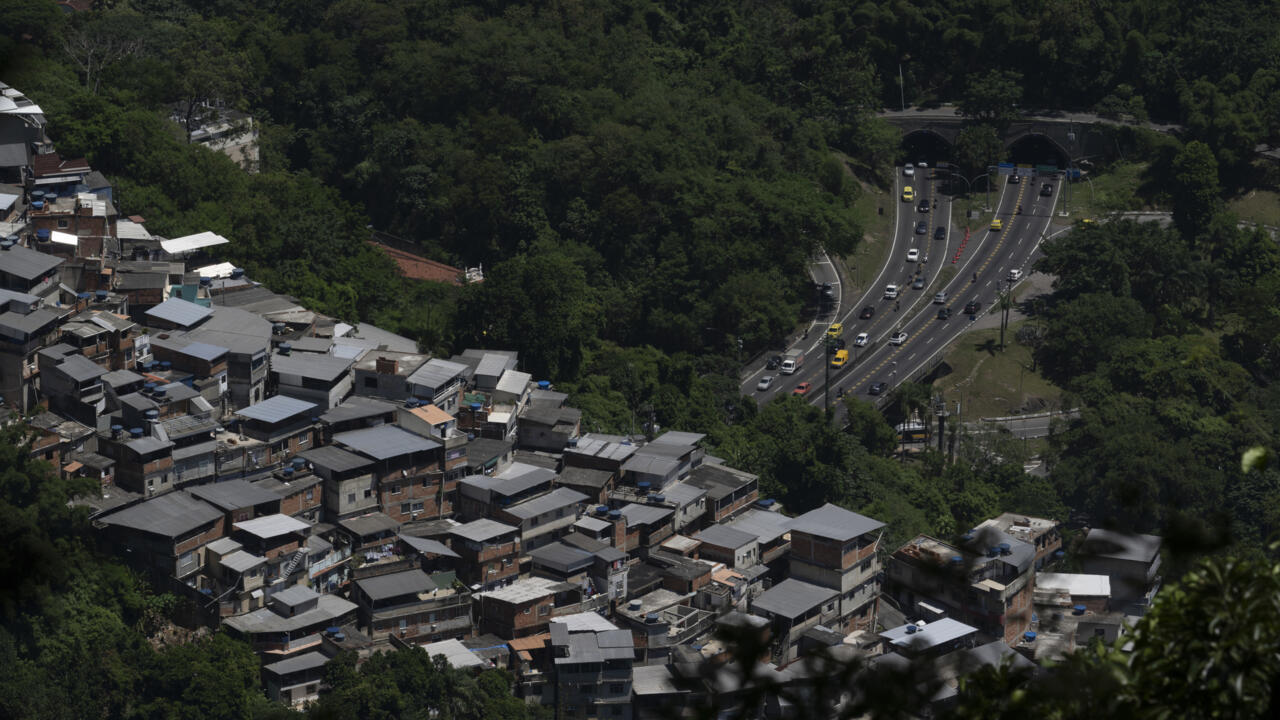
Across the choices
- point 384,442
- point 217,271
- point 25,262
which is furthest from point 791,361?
point 25,262

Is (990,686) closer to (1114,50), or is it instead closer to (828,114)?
(828,114)

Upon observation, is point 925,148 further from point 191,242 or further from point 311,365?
point 311,365

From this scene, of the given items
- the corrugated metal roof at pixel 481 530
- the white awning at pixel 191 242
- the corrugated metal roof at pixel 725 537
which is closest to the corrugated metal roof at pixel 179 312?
the white awning at pixel 191 242

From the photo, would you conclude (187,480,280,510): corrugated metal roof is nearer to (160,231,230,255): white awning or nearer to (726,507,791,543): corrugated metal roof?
(160,231,230,255): white awning

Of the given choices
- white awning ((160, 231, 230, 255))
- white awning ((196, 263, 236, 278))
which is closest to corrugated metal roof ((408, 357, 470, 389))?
white awning ((196, 263, 236, 278))

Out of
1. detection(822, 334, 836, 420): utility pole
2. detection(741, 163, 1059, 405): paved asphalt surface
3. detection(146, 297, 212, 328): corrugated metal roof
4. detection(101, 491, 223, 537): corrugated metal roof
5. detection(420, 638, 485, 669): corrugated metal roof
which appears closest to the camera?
detection(101, 491, 223, 537): corrugated metal roof

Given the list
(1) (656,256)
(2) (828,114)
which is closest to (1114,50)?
(2) (828,114)
